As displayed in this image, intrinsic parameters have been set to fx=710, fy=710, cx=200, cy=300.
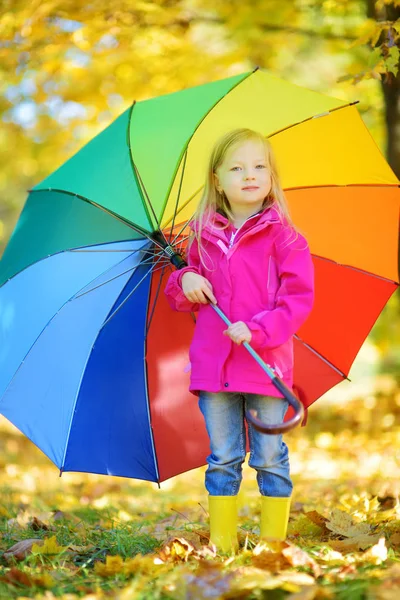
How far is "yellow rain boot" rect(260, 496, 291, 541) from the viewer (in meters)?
2.83

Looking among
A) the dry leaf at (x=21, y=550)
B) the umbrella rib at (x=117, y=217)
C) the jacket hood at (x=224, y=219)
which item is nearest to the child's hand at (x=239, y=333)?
the jacket hood at (x=224, y=219)

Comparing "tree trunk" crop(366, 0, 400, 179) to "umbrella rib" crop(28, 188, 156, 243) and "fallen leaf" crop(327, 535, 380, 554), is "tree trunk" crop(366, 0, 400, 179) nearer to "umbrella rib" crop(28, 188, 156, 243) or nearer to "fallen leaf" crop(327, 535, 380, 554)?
"umbrella rib" crop(28, 188, 156, 243)

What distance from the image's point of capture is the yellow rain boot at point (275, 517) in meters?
2.83

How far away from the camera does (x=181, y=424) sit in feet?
10.7

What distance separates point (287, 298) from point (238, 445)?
67cm

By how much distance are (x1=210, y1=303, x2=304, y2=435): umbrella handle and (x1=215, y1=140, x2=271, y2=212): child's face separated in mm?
515

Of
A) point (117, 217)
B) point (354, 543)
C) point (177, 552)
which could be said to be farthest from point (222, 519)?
point (117, 217)

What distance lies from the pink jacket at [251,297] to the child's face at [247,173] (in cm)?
10

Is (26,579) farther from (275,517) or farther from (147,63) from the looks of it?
(147,63)

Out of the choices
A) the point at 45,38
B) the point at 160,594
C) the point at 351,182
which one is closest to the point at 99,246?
the point at 351,182

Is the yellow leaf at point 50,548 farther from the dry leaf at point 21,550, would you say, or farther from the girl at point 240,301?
the girl at point 240,301

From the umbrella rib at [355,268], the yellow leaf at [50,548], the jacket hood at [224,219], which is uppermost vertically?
the jacket hood at [224,219]

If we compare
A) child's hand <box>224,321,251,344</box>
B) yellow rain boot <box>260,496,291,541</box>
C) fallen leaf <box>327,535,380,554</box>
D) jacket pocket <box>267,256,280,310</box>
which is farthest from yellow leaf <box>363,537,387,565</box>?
jacket pocket <box>267,256,280,310</box>

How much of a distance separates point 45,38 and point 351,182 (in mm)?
3294
